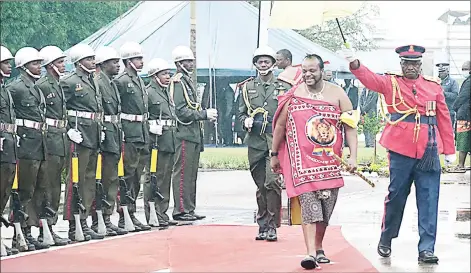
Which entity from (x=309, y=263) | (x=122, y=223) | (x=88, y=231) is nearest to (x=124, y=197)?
(x=122, y=223)

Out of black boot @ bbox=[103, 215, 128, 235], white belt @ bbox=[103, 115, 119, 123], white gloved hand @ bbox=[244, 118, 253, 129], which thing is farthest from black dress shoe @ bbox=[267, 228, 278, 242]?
white belt @ bbox=[103, 115, 119, 123]

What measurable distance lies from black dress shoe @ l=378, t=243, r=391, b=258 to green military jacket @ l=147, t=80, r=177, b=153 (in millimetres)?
3419

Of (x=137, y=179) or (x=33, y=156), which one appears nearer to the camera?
(x=33, y=156)

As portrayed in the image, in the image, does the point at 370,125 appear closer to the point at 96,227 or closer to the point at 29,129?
the point at 96,227

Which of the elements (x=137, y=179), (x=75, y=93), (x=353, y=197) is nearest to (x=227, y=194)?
(x=353, y=197)

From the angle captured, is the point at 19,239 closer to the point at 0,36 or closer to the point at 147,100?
the point at 147,100

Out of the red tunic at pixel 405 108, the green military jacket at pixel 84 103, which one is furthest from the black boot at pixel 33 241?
the red tunic at pixel 405 108

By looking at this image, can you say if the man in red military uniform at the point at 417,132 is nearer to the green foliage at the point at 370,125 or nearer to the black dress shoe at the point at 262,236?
the black dress shoe at the point at 262,236

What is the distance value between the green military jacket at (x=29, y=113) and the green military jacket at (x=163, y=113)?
2.17 metres

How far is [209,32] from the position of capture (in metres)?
21.5

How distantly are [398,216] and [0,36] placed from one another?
980 centimetres

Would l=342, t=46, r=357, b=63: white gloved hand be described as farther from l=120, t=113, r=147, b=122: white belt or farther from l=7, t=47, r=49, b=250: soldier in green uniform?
l=120, t=113, r=147, b=122: white belt

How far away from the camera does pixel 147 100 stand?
11.5 metres

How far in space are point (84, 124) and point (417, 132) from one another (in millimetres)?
3446
